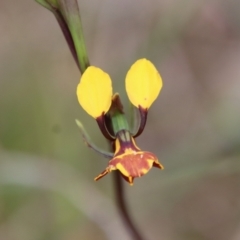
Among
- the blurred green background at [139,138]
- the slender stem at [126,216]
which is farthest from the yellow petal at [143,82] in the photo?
the blurred green background at [139,138]

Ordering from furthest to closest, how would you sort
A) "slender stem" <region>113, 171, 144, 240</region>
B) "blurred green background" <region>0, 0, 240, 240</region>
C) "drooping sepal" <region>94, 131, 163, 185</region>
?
"blurred green background" <region>0, 0, 240, 240</region>, "slender stem" <region>113, 171, 144, 240</region>, "drooping sepal" <region>94, 131, 163, 185</region>

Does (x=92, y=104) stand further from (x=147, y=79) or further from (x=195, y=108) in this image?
(x=195, y=108)

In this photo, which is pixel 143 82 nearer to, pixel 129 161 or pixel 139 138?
pixel 129 161

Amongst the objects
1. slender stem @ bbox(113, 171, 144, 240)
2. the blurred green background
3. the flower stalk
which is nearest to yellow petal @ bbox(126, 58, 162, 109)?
the flower stalk

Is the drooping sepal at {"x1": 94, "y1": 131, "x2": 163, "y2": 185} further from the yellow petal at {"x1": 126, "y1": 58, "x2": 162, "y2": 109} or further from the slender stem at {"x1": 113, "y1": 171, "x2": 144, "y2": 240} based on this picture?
the slender stem at {"x1": 113, "y1": 171, "x2": 144, "y2": 240}

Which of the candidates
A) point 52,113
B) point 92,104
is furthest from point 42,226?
point 92,104

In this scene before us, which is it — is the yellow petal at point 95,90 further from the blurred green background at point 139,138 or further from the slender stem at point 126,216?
the blurred green background at point 139,138

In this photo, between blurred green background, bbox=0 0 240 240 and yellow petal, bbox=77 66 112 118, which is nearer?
yellow petal, bbox=77 66 112 118
